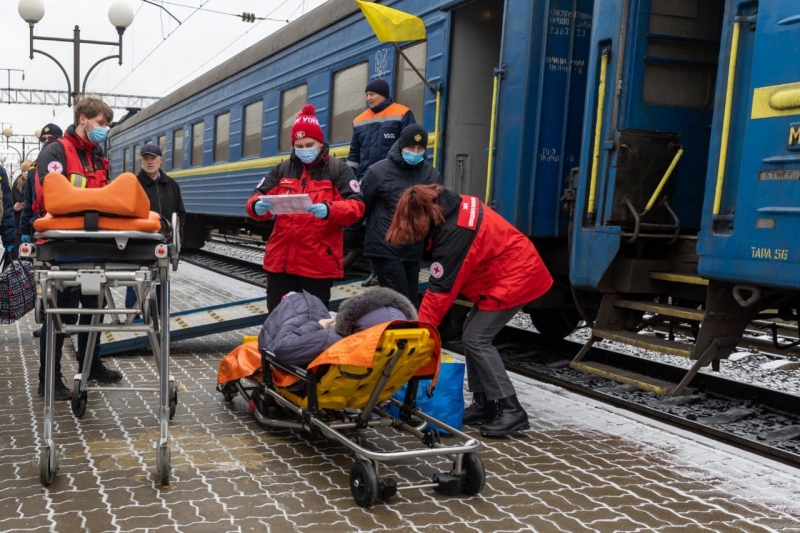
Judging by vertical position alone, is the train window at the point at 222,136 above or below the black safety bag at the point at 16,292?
above

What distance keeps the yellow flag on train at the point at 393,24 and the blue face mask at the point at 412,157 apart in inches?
94.8

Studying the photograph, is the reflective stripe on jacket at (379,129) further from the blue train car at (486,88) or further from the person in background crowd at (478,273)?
the person in background crowd at (478,273)

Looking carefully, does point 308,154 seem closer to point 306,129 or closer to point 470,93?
point 306,129

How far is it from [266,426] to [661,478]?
220 centimetres

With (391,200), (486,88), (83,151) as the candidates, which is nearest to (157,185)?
(83,151)

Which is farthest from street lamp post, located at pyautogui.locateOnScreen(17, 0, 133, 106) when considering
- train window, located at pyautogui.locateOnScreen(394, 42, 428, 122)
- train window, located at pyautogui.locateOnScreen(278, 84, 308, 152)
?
train window, located at pyautogui.locateOnScreen(394, 42, 428, 122)

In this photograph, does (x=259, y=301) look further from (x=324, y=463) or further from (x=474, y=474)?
(x=474, y=474)

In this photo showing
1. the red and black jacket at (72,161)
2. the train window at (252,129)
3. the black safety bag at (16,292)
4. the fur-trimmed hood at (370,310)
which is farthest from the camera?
the train window at (252,129)

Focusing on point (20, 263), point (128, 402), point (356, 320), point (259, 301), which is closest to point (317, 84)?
point (259, 301)

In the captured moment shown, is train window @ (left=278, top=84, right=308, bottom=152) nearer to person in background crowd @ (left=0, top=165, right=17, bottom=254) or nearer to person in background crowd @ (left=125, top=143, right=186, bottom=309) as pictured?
person in background crowd @ (left=0, top=165, right=17, bottom=254)

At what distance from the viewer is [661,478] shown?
423 cm

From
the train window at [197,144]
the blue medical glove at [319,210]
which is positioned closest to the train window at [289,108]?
the train window at [197,144]

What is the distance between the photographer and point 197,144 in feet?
55.2

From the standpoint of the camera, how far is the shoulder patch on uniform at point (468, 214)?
454 centimetres
